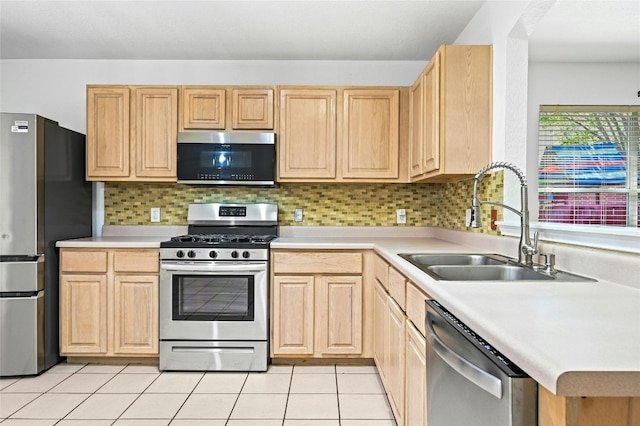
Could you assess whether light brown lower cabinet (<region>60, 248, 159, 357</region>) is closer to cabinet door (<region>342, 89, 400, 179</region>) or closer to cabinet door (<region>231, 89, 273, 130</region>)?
cabinet door (<region>231, 89, 273, 130</region>)

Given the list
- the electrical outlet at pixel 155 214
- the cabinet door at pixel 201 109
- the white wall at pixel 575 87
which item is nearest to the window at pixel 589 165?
the white wall at pixel 575 87

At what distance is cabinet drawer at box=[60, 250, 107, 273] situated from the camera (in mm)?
3053

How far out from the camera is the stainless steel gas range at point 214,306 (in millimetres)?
2992

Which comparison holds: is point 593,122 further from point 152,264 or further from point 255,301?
point 152,264

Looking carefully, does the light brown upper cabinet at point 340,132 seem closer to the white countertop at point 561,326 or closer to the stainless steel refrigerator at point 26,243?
the stainless steel refrigerator at point 26,243

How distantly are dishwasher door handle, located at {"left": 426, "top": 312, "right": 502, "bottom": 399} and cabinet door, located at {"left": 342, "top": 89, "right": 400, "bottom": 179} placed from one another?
2072mm

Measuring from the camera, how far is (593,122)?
2768 millimetres

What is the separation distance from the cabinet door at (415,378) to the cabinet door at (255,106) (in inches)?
79.4

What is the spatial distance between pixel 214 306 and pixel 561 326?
2.45m

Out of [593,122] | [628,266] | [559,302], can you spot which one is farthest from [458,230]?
[559,302]

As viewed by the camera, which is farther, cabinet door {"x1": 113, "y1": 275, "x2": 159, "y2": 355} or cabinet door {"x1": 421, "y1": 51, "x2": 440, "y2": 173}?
cabinet door {"x1": 113, "y1": 275, "x2": 159, "y2": 355}

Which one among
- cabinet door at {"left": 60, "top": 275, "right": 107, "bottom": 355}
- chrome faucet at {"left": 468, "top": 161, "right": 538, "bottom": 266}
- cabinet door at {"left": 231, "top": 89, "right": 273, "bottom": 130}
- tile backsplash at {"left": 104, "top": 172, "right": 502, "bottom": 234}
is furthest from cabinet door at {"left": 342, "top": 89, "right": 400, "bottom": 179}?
cabinet door at {"left": 60, "top": 275, "right": 107, "bottom": 355}

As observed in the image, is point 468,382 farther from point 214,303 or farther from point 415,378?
point 214,303

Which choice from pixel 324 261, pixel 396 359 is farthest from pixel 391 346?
pixel 324 261
